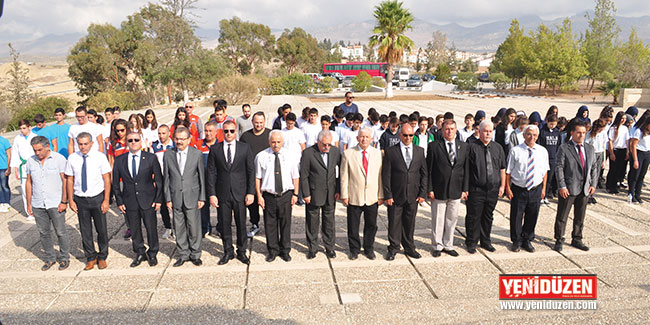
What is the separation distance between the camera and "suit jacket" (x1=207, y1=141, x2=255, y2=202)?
4.98 metres

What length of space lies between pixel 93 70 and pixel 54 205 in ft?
126

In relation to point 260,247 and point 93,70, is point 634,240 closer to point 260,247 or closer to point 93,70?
point 260,247

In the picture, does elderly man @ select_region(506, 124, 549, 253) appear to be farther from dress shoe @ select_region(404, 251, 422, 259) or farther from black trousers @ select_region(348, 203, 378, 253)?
black trousers @ select_region(348, 203, 378, 253)

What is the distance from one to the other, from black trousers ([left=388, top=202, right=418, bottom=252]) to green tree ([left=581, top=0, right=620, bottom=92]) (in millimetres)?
47693

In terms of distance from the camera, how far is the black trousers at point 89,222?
4902 millimetres

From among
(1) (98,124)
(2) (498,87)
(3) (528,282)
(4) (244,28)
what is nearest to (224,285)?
(3) (528,282)

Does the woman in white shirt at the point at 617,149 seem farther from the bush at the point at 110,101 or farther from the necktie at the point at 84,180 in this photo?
the bush at the point at 110,101

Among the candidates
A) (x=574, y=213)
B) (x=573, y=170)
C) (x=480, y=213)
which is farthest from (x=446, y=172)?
(x=574, y=213)

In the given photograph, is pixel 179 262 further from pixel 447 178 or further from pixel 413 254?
pixel 447 178

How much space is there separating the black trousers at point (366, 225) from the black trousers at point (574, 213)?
2712 millimetres

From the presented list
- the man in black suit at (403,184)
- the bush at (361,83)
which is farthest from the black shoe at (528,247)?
the bush at (361,83)

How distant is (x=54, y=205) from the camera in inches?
194

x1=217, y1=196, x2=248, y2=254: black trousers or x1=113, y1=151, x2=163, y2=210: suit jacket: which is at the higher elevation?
x1=113, y1=151, x2=163, y2=210: suit jacket

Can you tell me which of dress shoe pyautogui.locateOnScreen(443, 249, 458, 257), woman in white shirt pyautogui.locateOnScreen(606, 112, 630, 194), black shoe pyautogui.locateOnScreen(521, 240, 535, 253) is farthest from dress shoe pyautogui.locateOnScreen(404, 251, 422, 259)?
woman in white shirt pyautogui.locateOnScreen(606, 112, 630, 194)
